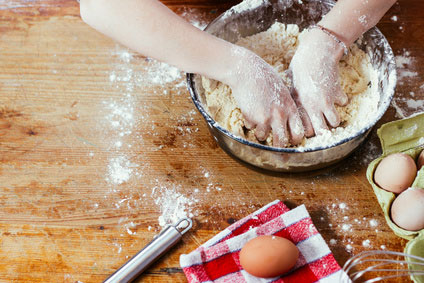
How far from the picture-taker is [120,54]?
1180mm

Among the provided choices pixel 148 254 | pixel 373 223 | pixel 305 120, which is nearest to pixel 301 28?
pixel 305 120

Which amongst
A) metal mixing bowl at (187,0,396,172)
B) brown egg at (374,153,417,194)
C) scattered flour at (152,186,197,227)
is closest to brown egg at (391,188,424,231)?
brown egg at (374,153,417,194)

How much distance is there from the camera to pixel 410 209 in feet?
2.70

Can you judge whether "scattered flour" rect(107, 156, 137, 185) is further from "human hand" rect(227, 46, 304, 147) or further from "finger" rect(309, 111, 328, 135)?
"finger" rect(309, 111, 328, 135)

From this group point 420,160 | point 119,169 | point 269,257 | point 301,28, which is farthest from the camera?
point 301,28

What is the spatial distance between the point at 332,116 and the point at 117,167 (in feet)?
1.65

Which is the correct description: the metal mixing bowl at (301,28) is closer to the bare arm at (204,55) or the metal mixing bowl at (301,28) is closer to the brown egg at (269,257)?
the bare arm at (204,55)

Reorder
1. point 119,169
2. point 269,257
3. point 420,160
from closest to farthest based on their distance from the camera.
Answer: point 269,257, point 420,160, point 119,169

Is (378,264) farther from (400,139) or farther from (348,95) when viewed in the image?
(348,95)

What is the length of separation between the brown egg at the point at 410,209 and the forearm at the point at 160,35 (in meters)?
0.43

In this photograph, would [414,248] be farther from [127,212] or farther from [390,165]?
[127,212]

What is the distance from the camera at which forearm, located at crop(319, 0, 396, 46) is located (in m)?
0.94

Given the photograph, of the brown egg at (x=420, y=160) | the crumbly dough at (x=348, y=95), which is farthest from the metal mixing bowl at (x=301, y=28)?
the brown egg at (x=420, y=160)

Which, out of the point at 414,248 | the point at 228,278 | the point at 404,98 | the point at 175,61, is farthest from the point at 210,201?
the point at 404,98
